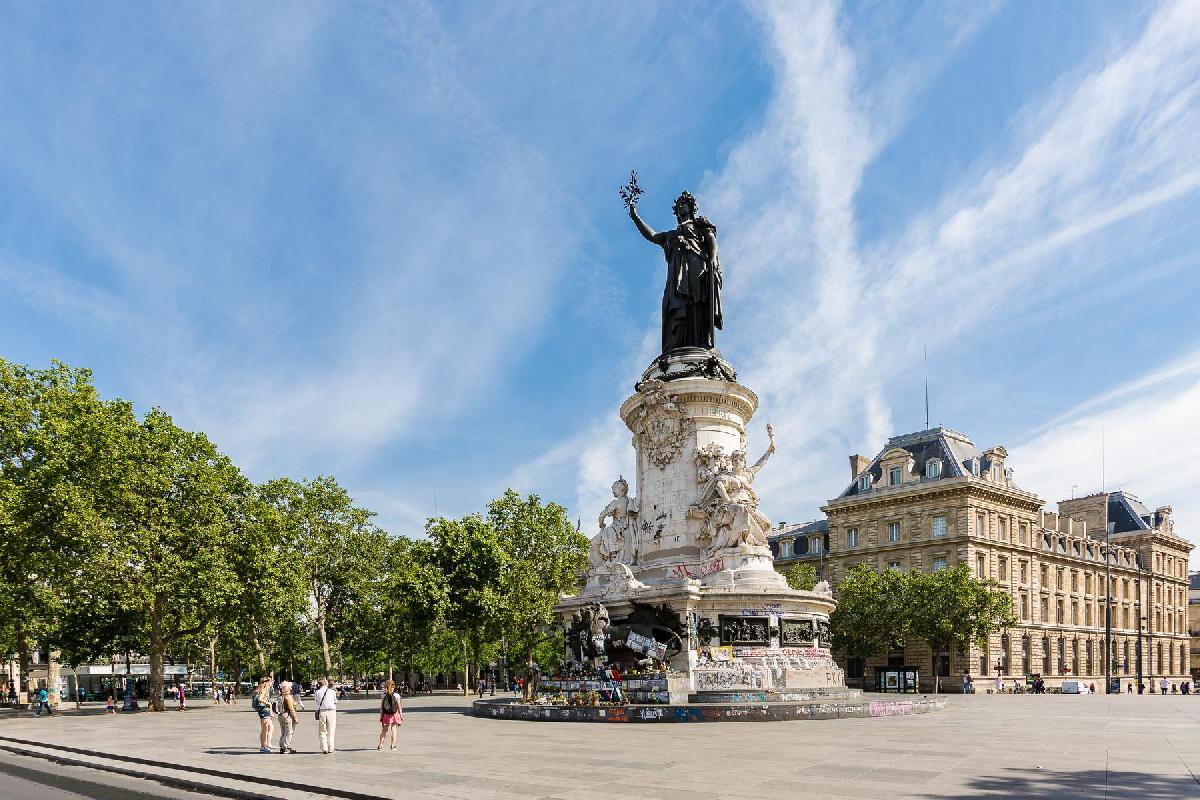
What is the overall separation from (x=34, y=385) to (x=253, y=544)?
12.9m

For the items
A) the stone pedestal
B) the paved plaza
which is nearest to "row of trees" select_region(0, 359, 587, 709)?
the paved plaza

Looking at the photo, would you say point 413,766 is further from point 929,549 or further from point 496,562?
point 929,549

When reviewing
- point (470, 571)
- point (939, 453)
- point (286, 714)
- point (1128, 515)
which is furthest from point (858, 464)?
point (286, 714)

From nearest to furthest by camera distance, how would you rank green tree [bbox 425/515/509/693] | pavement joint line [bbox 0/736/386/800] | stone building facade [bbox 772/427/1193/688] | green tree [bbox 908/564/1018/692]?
1. pavement joint line [bbox 0/736/386/800]
2. green tree [bbox 425/515/509/693]
3. green tree [bbox 908/564/1018/692]
4. stone building facade [bbox 772/427/1193/688]

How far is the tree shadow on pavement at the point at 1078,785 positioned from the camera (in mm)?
12367

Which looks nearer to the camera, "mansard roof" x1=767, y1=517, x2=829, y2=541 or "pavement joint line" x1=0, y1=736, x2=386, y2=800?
"pavement joint line" x1=0, y1=736, x2=386, y2=800

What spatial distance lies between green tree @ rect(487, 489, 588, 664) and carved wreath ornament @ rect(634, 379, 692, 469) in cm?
2340

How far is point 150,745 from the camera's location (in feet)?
76.3

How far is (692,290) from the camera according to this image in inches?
1467

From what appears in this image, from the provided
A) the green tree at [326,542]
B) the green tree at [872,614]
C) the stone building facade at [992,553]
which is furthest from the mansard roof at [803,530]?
the green tree at [326,542]

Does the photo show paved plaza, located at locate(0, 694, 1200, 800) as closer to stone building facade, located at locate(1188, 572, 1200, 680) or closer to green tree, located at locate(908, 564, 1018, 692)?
green tree, located at locate(908, 564, 1018, 692)

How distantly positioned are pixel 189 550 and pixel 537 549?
2133 centimetres

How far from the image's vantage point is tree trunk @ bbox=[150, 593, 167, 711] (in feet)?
140

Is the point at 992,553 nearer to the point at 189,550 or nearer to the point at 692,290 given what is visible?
the point at 692,290
